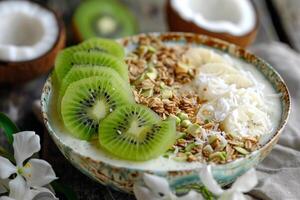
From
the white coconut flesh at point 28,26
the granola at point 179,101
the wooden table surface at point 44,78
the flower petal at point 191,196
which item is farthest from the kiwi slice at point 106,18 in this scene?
the flower petal at point 191,196

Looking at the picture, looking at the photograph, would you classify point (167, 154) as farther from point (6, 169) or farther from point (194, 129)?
point (6, 169)

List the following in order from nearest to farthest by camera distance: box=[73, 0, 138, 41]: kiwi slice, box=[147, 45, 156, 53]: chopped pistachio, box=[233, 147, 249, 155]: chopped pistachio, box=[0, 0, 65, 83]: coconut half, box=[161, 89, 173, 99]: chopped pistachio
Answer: box=[233, 147, 249, 155]: chopped pistachio, box=[161, 89, 173, 99]: chopped pistachio, box=[147, 45, 156, 53]: chopped pistachio, box=[0, 0, 65, 83]: coconut half, box=[73, 0, 138, 41]: kiwi slice

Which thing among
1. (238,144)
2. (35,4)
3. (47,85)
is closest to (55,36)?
(35,4)

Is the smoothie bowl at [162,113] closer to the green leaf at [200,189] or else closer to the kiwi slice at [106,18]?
the green leaf at [200,189]

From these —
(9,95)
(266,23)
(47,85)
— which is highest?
(47,85)

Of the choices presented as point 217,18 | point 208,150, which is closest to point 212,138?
point 208,150

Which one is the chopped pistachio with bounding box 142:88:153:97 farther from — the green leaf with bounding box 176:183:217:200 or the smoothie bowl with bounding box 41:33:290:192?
the green leaf with bounding box 176:183:217:200

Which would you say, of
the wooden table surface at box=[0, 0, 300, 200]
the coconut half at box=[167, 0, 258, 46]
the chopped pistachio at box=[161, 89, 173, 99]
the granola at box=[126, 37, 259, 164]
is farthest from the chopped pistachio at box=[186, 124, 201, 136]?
the coconut half at box=[167, 0, 258, 46]

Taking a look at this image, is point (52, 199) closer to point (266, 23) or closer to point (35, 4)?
point (35, 4)
